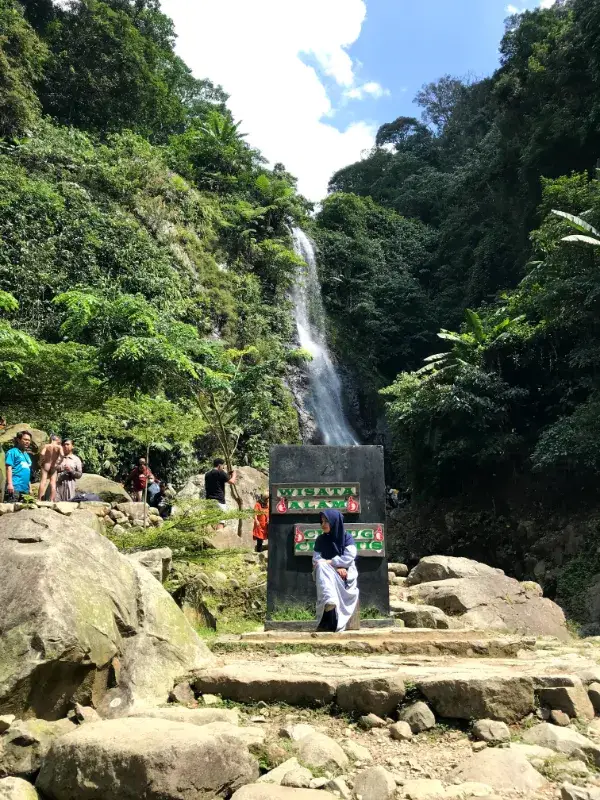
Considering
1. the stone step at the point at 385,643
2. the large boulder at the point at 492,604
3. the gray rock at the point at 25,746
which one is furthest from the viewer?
the large boulder at the point at 492,604

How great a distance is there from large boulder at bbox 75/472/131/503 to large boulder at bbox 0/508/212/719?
24.5 ft

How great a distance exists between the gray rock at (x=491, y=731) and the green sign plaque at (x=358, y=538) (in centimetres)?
322

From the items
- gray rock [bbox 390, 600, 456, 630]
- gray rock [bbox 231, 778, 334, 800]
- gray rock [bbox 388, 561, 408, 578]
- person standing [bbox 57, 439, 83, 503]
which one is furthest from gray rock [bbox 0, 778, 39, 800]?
gray rock [bbox 388, 561, 408, 578]

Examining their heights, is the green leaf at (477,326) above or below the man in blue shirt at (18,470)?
above

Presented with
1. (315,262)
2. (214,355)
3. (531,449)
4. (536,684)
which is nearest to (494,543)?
(531,449)

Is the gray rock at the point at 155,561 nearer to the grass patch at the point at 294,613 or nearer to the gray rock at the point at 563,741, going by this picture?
the grass patch at the point at 294,613

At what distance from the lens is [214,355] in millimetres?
14148

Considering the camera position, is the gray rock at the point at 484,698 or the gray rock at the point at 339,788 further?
the gray rock at the point at 484,698

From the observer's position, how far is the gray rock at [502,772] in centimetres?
262

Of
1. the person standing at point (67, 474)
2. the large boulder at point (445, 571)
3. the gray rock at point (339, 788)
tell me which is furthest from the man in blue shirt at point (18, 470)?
the gray rock at point (339, 788)

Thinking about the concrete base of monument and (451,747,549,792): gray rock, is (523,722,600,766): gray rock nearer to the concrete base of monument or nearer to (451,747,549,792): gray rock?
(451,747,549,792): gray rock

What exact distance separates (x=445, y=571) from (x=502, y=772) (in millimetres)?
6763

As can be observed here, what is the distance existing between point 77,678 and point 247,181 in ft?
81.4

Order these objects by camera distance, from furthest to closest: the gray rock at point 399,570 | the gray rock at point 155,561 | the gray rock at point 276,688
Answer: the gray rock at point 399,570 < the gray rock at point 155,561 < the gray rock at point 276,688
